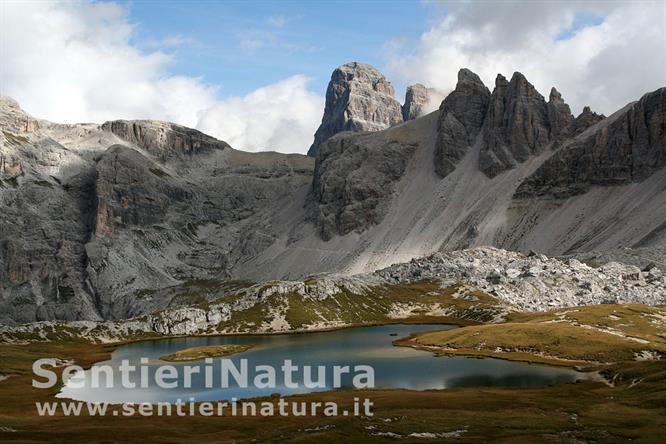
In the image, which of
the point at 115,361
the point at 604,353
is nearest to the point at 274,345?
the point at 115,361

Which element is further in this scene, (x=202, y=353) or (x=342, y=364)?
(x=202, y=353)

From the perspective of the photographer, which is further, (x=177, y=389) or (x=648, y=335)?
(x=648, y=335)

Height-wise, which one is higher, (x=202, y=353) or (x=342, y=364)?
(x=342, y=364)

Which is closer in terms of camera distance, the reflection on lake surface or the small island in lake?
the reflection on lake surface

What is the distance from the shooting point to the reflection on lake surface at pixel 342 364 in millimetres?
92500

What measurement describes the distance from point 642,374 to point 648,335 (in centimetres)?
4845

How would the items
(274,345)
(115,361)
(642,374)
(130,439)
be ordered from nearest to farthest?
(130,439) → (642,374) → (115,361) → (274,345)

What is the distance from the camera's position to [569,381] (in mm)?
90625

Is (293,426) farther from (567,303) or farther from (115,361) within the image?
(567,303)

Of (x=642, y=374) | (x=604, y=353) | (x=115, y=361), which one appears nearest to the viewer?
(x=642, y=374)

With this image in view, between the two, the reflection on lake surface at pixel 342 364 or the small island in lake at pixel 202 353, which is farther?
the small island in lake at pixel 202 353

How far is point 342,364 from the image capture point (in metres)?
115

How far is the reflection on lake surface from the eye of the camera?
9250 cm

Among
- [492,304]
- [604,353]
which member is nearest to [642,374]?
[604,353]
